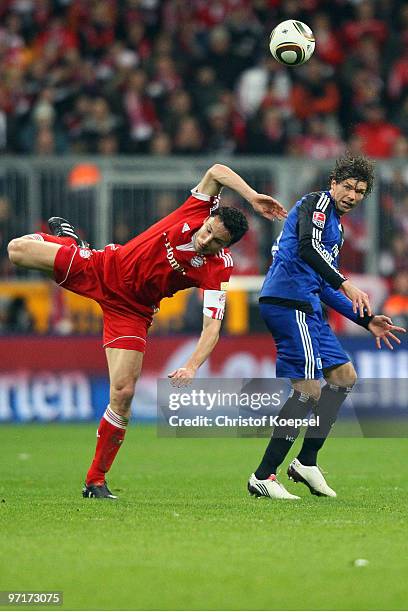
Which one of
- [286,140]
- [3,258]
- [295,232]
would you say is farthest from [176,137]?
[295,232]

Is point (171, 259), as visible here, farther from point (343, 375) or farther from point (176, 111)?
point (176, 111)

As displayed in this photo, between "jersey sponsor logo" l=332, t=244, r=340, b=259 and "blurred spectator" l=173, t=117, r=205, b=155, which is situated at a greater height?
"jersey sponsor logo" l=332, t=244, r=340, b=259

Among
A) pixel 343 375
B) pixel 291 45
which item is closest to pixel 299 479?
pixel 343 375

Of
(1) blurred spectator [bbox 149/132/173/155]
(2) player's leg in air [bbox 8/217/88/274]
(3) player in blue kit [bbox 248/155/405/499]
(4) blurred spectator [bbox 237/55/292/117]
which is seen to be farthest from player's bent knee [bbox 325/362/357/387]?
(4) blurred spectator [bbox 237/55/292/117]

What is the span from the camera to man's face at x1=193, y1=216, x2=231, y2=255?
29.3 feet

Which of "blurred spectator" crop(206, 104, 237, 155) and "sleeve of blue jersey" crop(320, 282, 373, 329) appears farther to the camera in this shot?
"blurred spectator" crop(206, 104, 237, 155)

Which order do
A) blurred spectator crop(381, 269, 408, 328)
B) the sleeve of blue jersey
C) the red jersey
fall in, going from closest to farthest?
the red jersey, the sleeve of blue jersey, blurred spectator crop(381, 269, 408, 328)

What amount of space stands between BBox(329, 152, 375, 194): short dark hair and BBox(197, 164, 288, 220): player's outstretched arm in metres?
0.74

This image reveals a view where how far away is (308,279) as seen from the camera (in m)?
9.62

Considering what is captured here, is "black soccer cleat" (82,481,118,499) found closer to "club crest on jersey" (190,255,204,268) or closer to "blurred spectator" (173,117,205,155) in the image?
"club crest on jersey" (190,255,204,268)

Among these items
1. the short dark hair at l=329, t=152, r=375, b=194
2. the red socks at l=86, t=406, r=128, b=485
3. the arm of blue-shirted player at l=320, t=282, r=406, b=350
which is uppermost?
the short dark hair at l=329, t=152, r=375, b=194

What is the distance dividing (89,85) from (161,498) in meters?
11.9

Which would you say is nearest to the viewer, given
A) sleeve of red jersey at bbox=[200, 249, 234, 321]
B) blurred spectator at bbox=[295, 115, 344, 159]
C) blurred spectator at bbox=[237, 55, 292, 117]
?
sleeve of red jersey at bbox=[200, 249, 234, 321]

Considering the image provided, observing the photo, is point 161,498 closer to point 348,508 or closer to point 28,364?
point 348,508
